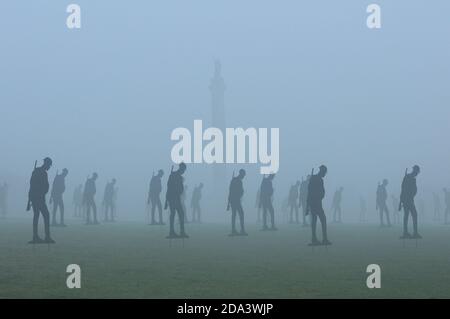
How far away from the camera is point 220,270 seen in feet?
42.1

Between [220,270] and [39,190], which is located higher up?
[39,190]

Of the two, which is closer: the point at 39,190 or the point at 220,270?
the point at 220,270

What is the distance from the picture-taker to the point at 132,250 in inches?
686

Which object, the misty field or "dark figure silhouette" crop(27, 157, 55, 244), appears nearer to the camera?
the misty field

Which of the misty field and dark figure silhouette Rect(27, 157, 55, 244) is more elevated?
dark figure silhouette Rect(27, 157, 55, 244)

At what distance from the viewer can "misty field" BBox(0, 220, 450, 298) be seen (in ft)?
32.8

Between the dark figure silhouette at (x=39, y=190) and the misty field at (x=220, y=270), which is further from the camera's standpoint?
the dark figure silhouette at (x=39, y=190)

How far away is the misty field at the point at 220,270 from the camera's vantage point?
32.8 ft

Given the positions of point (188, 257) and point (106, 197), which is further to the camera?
point (106, 197)

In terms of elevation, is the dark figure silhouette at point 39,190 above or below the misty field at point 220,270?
above
